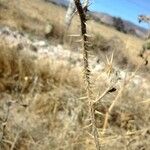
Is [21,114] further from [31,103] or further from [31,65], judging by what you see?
[31,65]

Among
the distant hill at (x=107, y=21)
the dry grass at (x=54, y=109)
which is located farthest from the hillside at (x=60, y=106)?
the distant hill at (x=107, y=21)

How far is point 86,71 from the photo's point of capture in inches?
28.7

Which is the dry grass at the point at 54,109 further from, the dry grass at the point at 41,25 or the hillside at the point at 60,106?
the dry grass at the point at 41,25

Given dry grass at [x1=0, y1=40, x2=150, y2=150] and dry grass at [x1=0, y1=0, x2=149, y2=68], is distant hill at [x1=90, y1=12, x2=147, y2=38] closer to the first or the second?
dry grass at [x1=0, y1=0, x2=149, y2=68]

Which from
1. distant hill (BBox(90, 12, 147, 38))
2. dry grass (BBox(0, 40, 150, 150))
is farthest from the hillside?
distant hill (BBox(90, 12, 147, 38))

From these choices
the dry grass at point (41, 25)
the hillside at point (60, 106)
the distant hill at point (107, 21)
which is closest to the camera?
the distant hill at point (107, 21)

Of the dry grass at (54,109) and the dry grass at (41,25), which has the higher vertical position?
the dry grass at (41,25)

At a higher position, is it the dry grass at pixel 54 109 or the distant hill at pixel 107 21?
the distant hill at pixel 107 21

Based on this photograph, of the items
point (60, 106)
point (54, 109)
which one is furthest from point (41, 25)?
point (54, 109)

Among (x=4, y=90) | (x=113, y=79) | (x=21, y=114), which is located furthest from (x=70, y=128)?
(x=113, y=79)

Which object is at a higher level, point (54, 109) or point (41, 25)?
point (41, 25)

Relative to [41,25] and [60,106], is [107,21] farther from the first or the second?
[60,106]

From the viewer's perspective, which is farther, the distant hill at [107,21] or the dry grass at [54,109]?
the dry grass at [54,109]

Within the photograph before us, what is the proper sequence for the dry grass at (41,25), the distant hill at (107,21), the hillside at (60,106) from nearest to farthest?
the distant hill at (107,21) → the dry grass at (41,25) → the hillside at (60,106)
